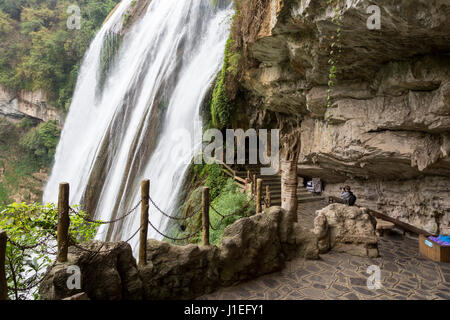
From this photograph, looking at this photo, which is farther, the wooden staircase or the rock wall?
the wooden staircase

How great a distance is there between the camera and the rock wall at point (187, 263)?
3316mm

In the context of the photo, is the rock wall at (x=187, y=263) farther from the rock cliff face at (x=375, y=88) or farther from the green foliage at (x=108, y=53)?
the green foliage at (x=108, y=53)

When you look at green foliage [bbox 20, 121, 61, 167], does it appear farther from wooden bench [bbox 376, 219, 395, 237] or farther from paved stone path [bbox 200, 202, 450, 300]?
wooden bench [bbox 376, 219, 395, 237]

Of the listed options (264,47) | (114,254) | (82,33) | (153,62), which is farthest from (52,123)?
(114,254)

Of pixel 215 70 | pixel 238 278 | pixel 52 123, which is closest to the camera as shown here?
pixel 238 278

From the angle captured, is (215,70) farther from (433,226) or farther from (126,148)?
(433,226)

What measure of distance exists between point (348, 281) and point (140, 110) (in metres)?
12.8

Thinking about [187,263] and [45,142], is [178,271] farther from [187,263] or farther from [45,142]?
[45,142]

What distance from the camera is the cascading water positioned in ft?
40.1

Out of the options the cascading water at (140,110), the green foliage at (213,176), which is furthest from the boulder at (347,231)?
the cascading water at (140,110)

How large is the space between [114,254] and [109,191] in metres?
9.77

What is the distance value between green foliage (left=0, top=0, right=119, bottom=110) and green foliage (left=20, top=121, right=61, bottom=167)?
2238 millimetres

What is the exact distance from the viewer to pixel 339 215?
6000 mm

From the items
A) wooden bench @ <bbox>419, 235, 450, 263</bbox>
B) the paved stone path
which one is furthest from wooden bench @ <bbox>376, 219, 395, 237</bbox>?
the paved stone path
